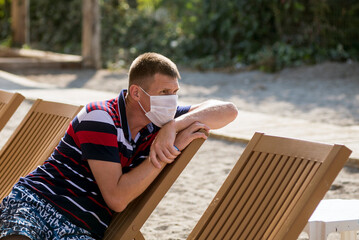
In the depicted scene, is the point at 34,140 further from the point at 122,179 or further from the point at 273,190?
the point at 273,190

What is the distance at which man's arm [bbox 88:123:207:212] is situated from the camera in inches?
102

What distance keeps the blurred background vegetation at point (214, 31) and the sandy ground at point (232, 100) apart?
38.2 inches

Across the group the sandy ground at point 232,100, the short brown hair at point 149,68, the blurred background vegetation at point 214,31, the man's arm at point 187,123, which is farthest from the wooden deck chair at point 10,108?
the blurred background vegetation at point 214,31

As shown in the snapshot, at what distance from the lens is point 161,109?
2.75 metres

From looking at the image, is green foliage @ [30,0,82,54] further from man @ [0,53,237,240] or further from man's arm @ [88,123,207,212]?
man's arm @ [88,123,207,212]

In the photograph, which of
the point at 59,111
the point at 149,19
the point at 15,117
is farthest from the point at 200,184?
the point at 149,19

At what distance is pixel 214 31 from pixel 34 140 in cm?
1335

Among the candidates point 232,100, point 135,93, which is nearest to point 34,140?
point 135,93

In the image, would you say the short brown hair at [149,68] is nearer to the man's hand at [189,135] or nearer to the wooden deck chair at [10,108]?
the man's hand at [189,135]

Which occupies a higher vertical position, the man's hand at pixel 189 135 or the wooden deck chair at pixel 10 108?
the wooden deck chair at pixel 10 108

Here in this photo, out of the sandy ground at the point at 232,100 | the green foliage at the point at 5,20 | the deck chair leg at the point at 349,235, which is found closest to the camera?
the deck chair leg at the point at 349,235

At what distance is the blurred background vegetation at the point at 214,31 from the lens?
46.2ft

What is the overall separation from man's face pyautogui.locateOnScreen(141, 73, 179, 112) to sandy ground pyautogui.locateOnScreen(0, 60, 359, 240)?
1531 millimetres

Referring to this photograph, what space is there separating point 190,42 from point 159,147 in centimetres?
1421
